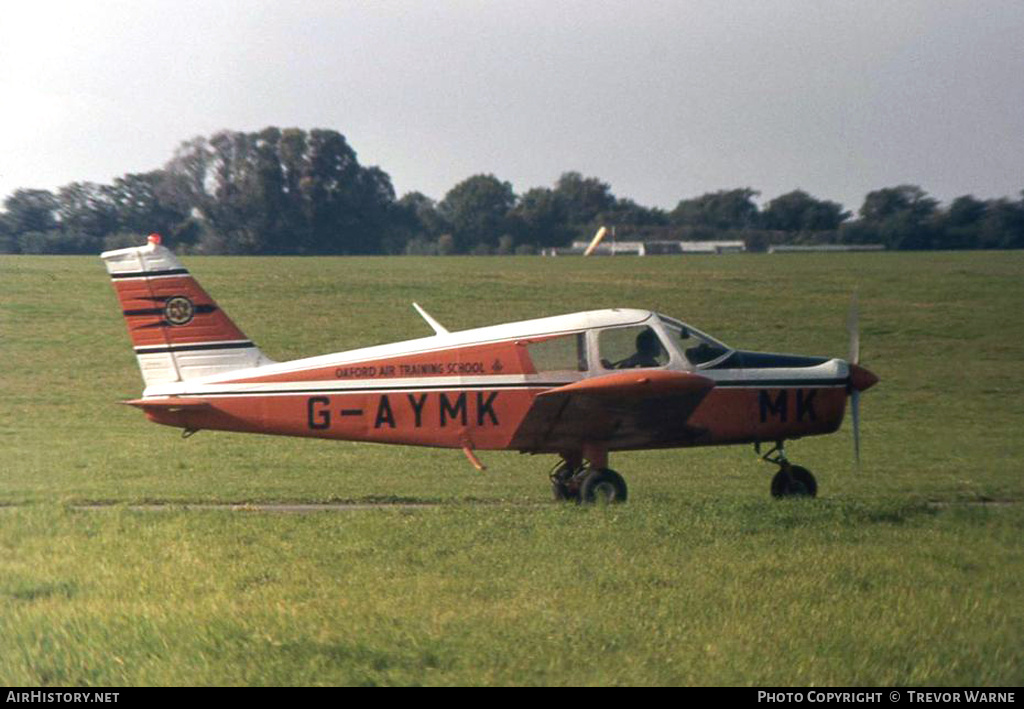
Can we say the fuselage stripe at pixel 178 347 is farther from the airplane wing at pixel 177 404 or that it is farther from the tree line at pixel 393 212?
the tree line at pixel 393 212

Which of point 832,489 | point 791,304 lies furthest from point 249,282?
point 832,489

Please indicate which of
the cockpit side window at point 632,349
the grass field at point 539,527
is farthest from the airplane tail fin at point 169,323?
the cockpit side window at point 632,349

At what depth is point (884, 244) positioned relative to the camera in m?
13.1

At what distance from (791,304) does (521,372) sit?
20.7 ft

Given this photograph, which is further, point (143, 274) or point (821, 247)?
point (821, 247)

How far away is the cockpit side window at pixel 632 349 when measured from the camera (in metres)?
10.9

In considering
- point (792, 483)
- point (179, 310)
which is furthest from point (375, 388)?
point (792, 483)

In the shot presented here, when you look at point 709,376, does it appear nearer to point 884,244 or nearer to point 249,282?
point 884,244

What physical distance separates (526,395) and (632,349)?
1058mm

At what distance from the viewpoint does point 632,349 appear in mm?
10906

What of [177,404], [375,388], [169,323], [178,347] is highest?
[169,323]

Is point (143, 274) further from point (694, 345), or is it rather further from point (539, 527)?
point (694, 345)

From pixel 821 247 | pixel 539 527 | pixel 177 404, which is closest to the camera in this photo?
pixel 539 527

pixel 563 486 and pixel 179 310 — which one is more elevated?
pixel 179 310
